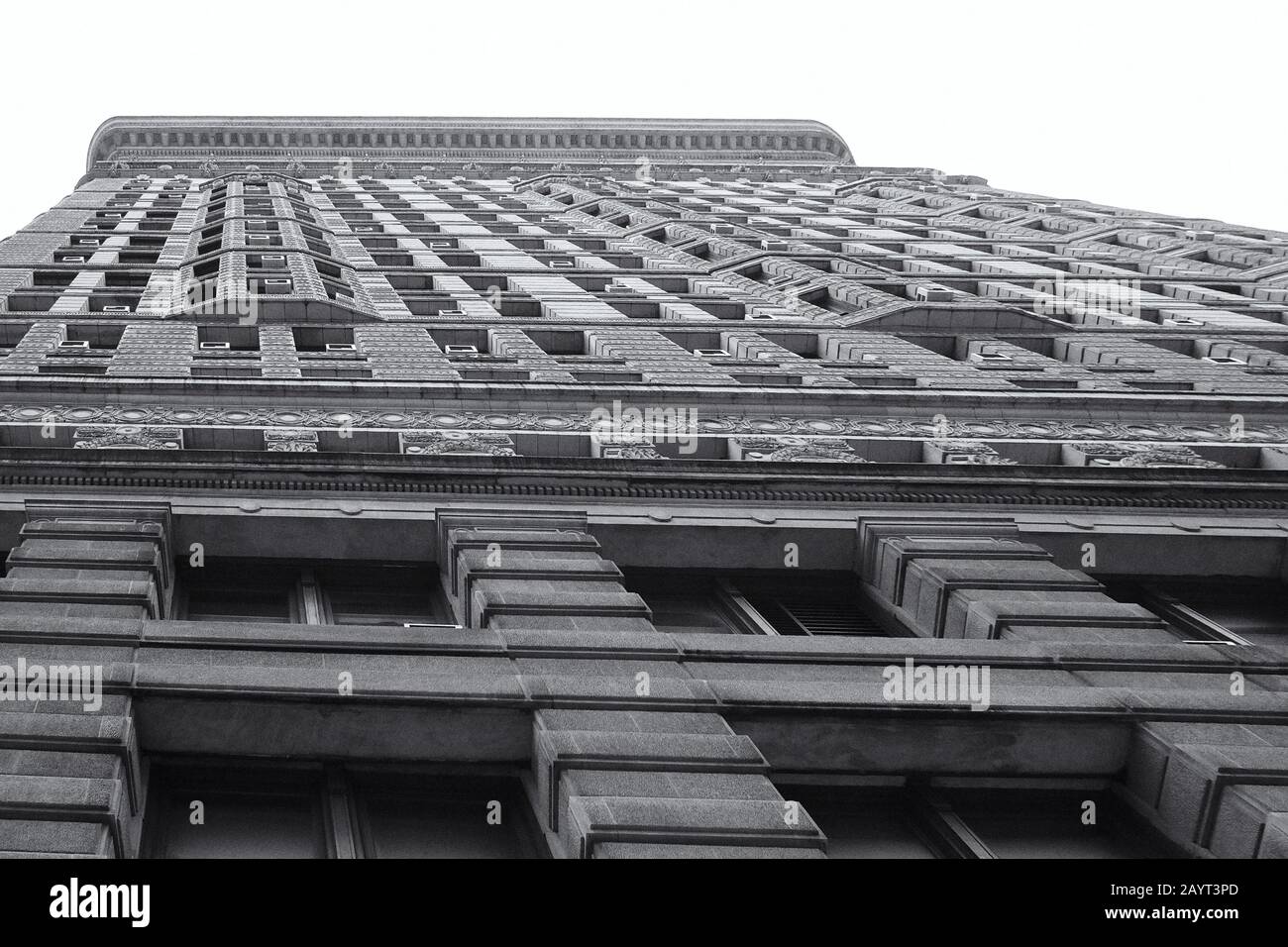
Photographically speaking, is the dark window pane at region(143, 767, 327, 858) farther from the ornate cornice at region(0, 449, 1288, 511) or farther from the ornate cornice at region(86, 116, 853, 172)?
the ornate cornice at region(86, 116, 853, 172)

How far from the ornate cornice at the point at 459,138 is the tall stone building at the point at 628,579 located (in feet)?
148

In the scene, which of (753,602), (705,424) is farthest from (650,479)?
(705,424)

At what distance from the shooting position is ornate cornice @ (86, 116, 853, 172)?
75.1m

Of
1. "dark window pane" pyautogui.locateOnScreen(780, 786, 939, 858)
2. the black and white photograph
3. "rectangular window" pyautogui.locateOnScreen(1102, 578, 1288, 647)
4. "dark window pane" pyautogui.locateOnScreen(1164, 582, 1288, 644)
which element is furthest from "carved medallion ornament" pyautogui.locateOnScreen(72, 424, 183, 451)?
"dark window pane" pyautogui.locateOnScreen(1164, 582, 1288, 644)

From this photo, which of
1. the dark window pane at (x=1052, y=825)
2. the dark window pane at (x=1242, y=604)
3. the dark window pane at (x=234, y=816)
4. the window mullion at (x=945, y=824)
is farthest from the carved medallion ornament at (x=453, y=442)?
the dark window pane at (x=1052, y=825)

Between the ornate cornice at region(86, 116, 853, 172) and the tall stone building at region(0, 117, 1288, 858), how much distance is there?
45.1m

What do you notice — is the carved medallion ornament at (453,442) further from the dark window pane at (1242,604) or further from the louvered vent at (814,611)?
the dark window pane at (1242,604)

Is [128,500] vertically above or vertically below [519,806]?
above

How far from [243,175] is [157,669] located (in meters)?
51.6

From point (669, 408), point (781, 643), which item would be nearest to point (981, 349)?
point (669, 408)

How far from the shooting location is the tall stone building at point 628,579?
12047 millimetres
